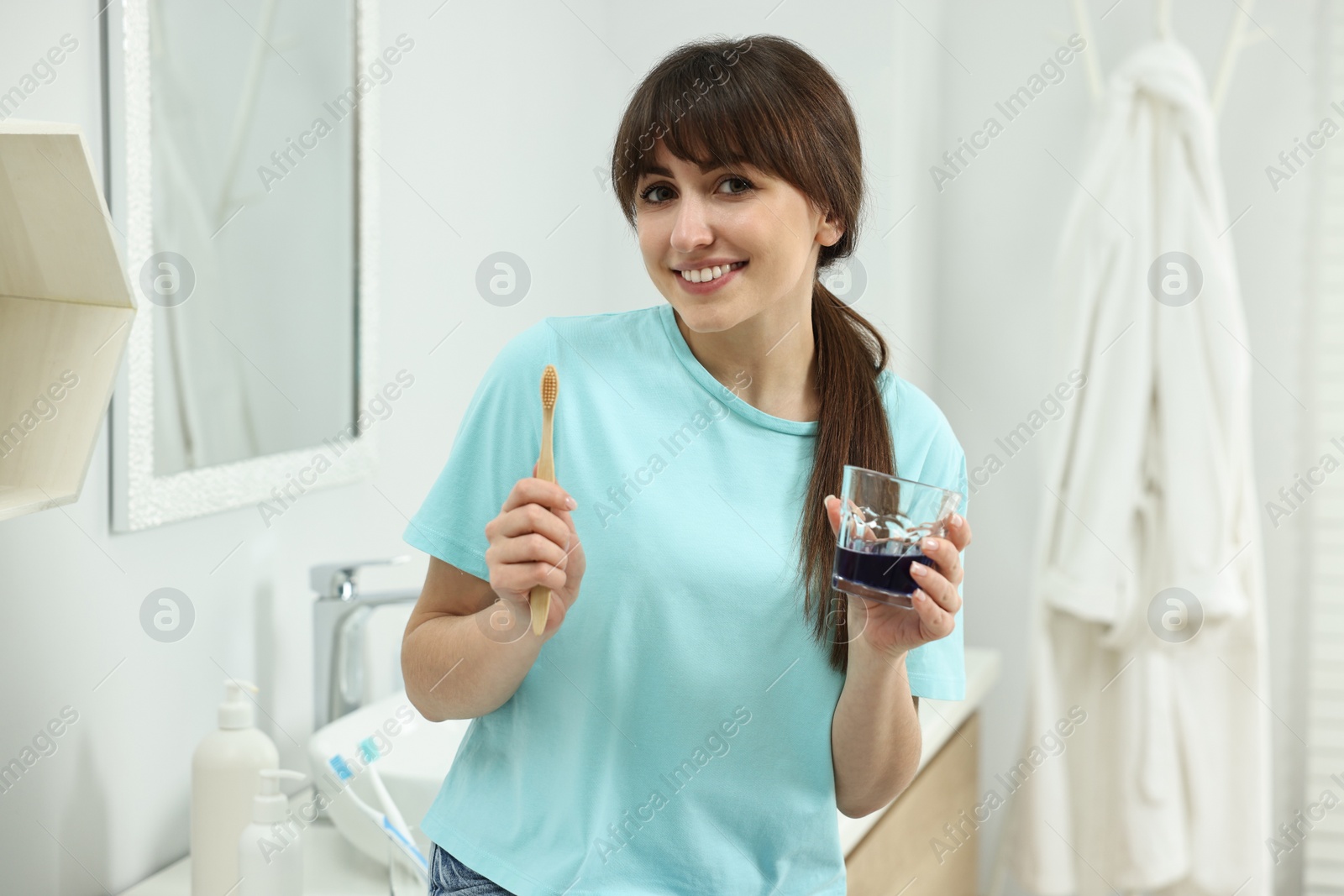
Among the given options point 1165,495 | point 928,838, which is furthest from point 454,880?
point 1165,495

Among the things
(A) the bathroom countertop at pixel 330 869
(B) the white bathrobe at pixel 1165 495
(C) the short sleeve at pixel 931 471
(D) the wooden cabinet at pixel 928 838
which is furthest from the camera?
(B) the white bathrobe at pixel 1165 495

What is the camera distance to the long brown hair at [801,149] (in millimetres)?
882

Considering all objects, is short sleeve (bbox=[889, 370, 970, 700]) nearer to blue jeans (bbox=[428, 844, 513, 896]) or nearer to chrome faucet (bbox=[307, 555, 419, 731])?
blue jeans (bbox=[428, 844, 513, 896])

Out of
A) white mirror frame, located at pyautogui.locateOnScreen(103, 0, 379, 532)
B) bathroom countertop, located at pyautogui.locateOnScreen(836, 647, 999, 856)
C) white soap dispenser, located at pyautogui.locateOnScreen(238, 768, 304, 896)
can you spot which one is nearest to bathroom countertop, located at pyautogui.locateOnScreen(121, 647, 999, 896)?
bathroom countertop, located at pyautogui.locateOnScreen(836, 647, 999, 856)

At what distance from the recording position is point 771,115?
89 centimetres

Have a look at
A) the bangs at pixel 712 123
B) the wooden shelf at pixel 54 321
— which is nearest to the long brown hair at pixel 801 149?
the bangs at pixel 712 123

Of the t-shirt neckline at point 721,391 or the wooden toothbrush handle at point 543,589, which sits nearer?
the wooden toothbrush handle at point 543,589

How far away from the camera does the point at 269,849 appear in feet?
3.26

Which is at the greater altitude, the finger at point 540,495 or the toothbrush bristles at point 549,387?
the toothbrush bristles at point 549,387

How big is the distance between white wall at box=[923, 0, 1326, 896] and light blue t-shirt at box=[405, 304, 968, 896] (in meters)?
1.35

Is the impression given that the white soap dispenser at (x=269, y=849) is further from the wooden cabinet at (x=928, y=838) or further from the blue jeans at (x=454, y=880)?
the wooden cabinet at (x=928, y=838)

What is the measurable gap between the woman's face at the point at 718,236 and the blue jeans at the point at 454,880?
45 centimetres

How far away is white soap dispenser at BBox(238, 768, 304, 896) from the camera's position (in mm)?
996

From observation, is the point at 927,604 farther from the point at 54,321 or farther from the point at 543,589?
the point at 54,321
